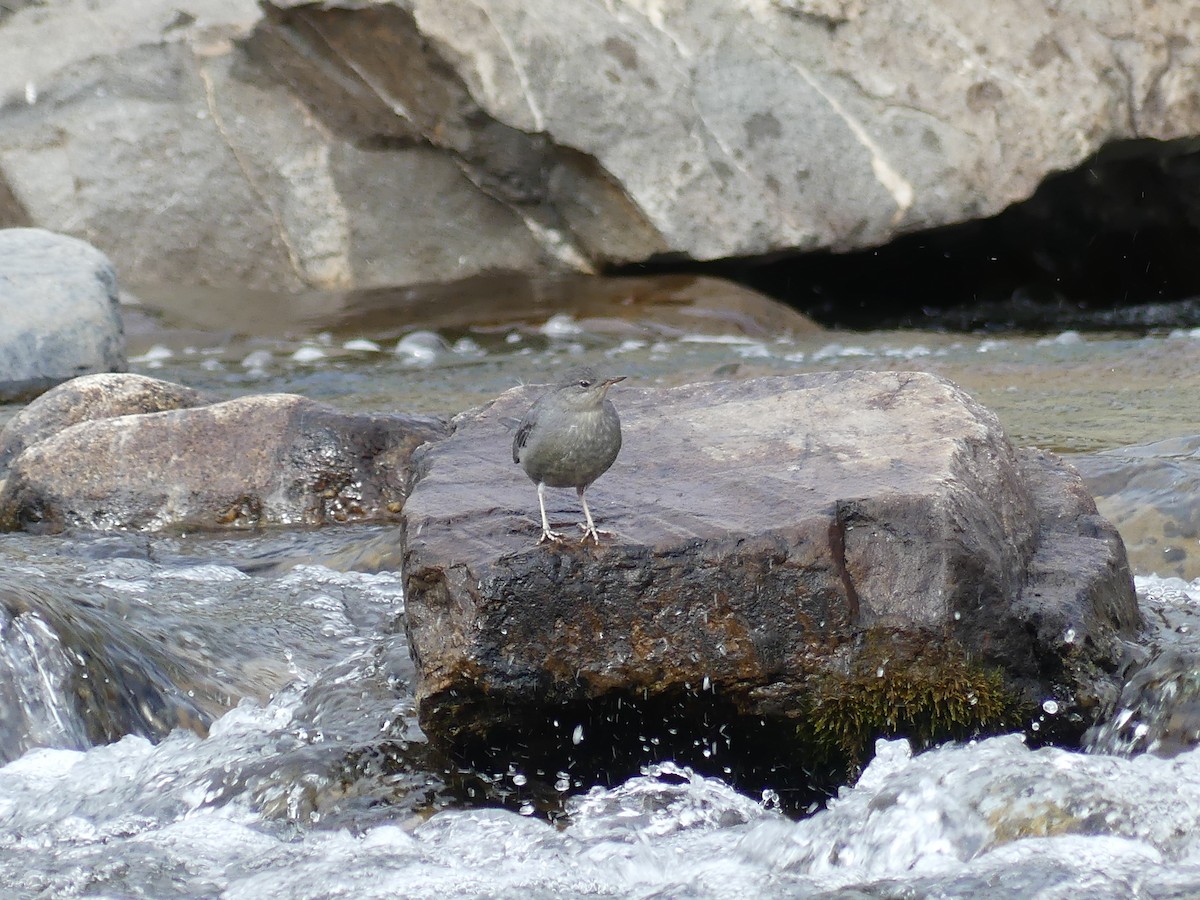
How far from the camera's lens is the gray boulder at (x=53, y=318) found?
9.50m

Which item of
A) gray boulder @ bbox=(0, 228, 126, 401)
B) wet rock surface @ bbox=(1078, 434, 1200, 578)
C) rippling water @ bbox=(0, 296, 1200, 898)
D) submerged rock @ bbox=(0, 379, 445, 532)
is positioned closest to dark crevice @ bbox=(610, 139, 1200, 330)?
gray boulder @ bbox=(0, 228, 126, 401)

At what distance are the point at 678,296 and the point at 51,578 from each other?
6.96 m

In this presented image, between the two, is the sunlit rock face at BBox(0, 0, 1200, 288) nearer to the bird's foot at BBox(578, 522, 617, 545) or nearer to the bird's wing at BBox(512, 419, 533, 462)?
the bird's wing at BBox(512, 419, 533, 462)

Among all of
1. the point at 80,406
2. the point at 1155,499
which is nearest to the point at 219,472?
the point at 80,406

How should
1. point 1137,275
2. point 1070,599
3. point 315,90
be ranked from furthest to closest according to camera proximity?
point 1137,275
point 315,90
point 1070,599

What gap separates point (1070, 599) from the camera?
12.4 feet

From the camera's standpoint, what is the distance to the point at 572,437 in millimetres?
3689

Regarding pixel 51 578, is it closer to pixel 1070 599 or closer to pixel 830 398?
pixel 830 398

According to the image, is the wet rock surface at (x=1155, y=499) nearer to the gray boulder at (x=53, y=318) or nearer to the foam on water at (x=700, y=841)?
the foam on water at (x=700, y=841)

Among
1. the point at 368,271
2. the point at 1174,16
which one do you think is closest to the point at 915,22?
the point at 1174,16

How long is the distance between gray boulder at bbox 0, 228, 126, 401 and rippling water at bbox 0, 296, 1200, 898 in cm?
367

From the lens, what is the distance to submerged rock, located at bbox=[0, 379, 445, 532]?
659 cm

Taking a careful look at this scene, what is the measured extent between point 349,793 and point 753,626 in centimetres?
119

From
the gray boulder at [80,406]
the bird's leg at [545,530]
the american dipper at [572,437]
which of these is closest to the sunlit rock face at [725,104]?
the gray boulder at [80,406]
